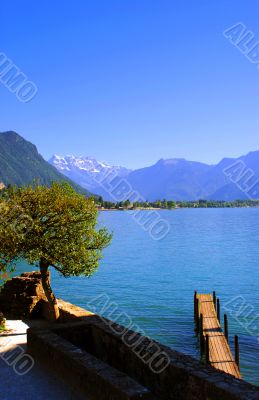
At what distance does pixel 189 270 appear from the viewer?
76.7 m

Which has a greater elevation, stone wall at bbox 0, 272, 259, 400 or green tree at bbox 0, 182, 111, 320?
green tree at bbox 0, 182, 111, 320

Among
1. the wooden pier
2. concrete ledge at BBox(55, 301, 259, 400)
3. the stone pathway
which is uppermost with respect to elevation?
the wooden pier

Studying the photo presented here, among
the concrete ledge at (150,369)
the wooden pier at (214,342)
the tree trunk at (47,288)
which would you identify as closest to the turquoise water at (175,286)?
the wooden pier at (214,342)

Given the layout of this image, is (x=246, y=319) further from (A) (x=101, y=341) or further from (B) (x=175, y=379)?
(B) (x=175, y=379)

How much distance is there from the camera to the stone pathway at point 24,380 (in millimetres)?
14406

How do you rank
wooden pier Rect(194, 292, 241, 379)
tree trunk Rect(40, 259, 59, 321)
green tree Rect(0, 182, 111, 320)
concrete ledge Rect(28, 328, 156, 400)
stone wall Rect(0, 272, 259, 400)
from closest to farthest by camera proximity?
stone wall Rect(0, 272, 259, 400) < concrete ledge Rect(28, 328, 156, 400) < green tree Rect(0, 182, 111, 320) < tree trunk Rect(40, 259, 59, 321) < wooden pier Rect(194, 292, 241, 379)

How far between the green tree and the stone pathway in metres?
5.31

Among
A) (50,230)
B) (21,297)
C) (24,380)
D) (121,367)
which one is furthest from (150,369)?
(21,297)

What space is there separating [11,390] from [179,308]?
34.3 metres

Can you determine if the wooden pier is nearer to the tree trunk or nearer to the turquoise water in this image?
the turquoise water

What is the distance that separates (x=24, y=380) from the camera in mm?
15820

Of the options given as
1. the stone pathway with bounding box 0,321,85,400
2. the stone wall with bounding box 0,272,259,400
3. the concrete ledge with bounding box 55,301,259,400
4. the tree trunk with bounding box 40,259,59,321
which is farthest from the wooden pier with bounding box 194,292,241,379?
the stone pathway with bounding box 0,321,85,400

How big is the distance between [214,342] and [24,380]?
18083 mm

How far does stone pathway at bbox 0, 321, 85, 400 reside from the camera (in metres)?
14.4
